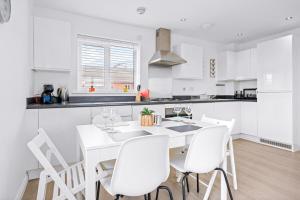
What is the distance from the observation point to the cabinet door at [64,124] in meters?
2.22

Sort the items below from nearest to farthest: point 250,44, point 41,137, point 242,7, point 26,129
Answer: point 41,137 < point 26,129 < point 242,7 < point 250,44

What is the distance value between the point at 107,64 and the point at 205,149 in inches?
101

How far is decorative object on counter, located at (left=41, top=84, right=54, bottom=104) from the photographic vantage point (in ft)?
8.20

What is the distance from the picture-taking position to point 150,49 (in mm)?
3674

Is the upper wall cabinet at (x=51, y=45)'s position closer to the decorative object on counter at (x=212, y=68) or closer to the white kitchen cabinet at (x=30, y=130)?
the white kitchen cabinet at (x=30, y=130)

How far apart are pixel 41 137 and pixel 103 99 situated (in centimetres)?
186

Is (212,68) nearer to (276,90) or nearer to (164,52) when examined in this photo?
(276,90)

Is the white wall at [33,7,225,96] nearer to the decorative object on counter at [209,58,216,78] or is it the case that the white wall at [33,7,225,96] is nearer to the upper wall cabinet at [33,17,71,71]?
the decorative object on counter at [209,58,216,78]

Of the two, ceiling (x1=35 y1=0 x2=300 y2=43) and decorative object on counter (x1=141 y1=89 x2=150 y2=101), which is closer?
ceiling (x1=35 y1=0 x2=300 y2=43)

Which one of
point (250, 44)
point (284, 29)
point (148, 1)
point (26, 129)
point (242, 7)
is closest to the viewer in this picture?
point (26, 129)

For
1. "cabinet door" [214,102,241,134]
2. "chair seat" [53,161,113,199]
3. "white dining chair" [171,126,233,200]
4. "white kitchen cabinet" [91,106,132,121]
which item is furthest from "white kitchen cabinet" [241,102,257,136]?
"chair seat" [53,161,113,199]

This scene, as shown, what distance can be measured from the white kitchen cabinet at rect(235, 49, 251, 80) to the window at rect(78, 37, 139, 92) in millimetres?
2540

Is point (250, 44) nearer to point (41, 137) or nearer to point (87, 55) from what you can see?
point (87, 55)

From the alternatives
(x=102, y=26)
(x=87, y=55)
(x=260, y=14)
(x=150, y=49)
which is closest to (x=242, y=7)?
(x=260, y=14)
